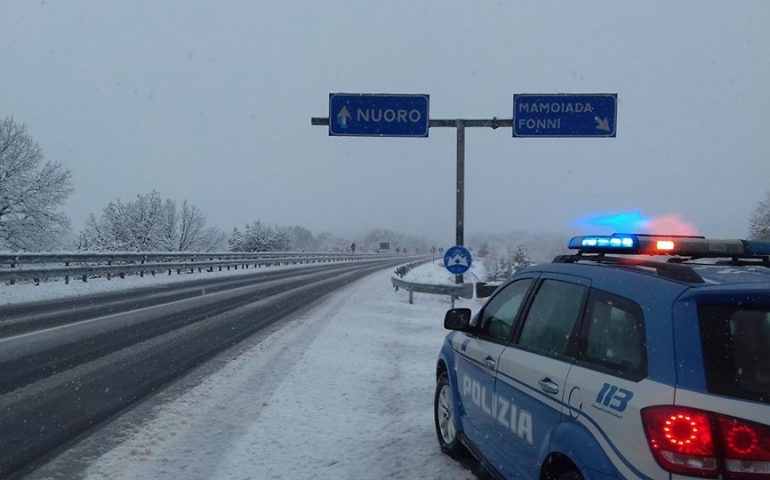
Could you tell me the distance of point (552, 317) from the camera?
11.3 feet

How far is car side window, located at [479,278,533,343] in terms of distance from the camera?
13.1 ft

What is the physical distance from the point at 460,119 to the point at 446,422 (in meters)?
12.2

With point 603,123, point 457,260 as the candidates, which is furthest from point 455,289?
point 603,123

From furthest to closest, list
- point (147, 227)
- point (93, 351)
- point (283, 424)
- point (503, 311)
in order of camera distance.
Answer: point (147, 227) → point (93, 351) → point (283, 424) → point (503, 311)

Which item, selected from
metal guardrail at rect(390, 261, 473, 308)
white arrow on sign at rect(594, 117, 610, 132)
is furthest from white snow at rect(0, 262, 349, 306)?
white arrow on sign at rect(594, 117, 610, 132)

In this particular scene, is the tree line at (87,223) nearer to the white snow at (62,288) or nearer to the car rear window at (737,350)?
the white snow at (62,288)

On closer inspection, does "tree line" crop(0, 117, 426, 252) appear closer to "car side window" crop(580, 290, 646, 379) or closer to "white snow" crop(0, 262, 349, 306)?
"white snow" crop(0, 262, 349, 306)

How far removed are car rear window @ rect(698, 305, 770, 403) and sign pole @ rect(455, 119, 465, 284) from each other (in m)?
13.9

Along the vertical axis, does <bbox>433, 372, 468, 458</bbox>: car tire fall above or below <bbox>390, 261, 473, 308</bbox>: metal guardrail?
below

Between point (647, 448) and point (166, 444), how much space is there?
4026 mm

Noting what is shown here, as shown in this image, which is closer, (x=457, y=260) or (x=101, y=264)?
(x=457, y=260)

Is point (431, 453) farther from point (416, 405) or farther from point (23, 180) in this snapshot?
point (23, 180)

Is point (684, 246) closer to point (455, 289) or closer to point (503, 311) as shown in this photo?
point (503, 311)

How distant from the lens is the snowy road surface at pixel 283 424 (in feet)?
14.8
